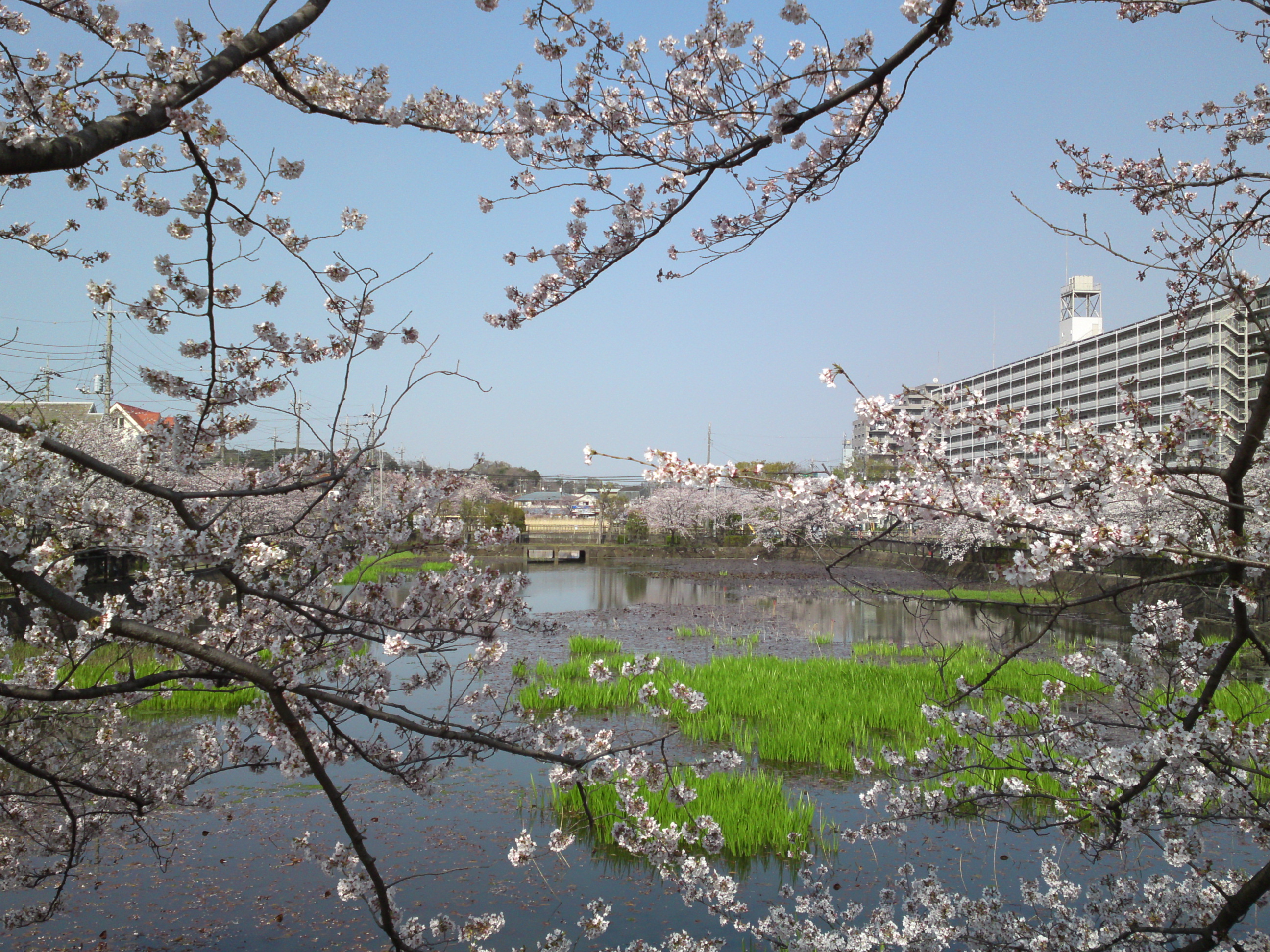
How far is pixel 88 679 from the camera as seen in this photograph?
7047 mm

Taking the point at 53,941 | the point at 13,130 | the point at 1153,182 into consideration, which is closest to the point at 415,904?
the point at 53,941

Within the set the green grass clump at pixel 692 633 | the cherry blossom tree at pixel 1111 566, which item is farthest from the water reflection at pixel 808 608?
the cherry blossom tree at pixel 1111 566

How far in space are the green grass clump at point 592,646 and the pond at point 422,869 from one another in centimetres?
461

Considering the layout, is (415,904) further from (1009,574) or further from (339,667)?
(1009,574)

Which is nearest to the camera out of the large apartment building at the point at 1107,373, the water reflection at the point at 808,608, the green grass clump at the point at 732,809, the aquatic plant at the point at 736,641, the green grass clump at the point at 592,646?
the green grass clump at the point at 732,809

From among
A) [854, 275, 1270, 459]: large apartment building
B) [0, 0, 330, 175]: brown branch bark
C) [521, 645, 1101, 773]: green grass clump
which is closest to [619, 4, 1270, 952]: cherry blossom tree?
[0, 0, 330, 175]: brown branch bark

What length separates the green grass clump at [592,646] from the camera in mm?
12445

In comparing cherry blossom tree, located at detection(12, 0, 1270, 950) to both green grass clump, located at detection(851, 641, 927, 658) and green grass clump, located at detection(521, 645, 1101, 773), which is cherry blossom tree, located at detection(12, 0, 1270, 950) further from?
green grass clump, located at detection(851, 641, 927, 658)

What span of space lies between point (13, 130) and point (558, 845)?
2927 millimetres

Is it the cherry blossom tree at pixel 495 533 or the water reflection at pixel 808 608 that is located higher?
the cherry blossom tree at pixel 495 533

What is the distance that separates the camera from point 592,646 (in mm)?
12703

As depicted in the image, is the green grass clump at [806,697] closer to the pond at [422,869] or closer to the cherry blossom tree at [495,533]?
the pond at [422,869]

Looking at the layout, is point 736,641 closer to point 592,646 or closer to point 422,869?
point 592,646

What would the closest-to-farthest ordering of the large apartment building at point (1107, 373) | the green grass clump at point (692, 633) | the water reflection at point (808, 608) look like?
the green grass clump at point (692, 633) < the water reflection at point (808, 608) < the large apartment building at point (1107, 373)
